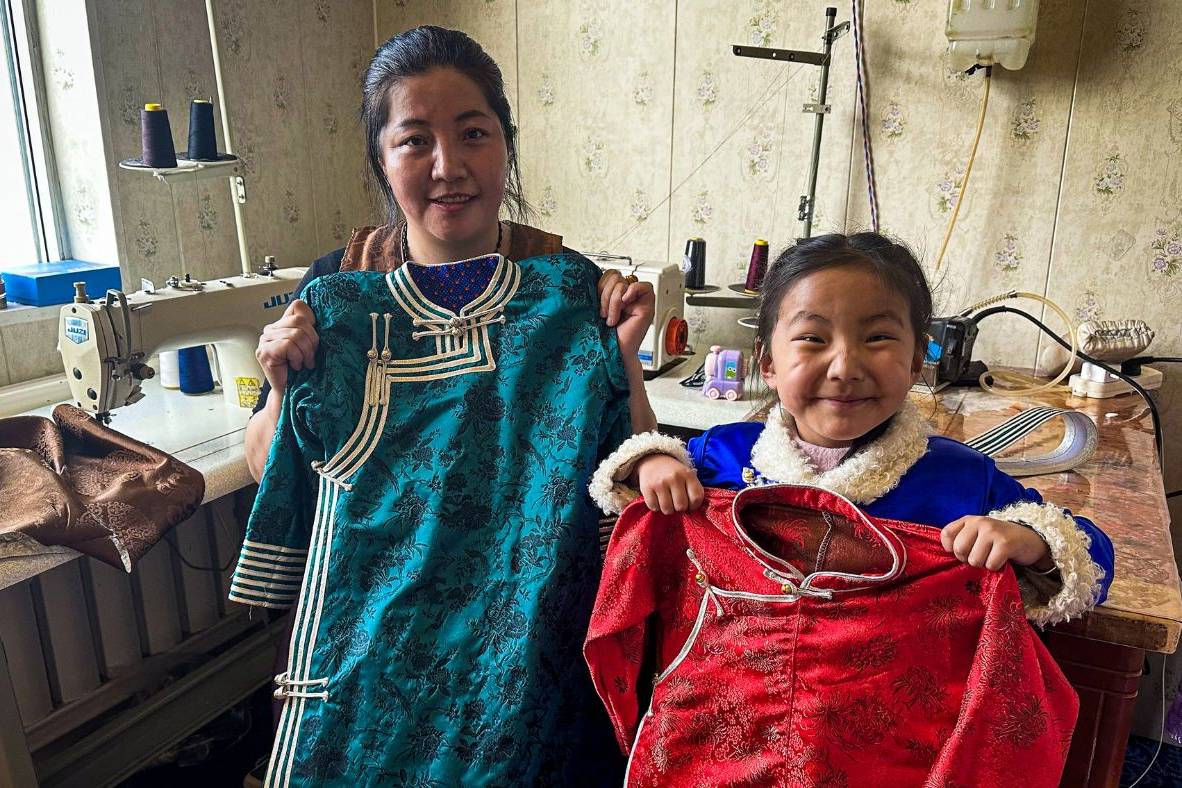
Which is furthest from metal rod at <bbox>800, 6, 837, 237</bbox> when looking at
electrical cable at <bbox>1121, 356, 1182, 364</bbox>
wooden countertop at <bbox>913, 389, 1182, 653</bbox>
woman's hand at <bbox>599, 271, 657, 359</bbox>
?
woman's hand at <bbox>599, 271, 657, 359</bbox>

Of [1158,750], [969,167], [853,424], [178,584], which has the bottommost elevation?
[1158,750]

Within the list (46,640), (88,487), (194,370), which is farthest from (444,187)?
(46,640)

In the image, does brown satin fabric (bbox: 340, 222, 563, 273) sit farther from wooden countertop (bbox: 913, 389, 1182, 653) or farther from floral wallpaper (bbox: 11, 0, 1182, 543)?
floral wallpaper (bbox: 11, 0, 1182, 543)

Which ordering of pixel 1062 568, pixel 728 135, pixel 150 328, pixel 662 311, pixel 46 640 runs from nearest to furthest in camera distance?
pixel 1062 568
pixel 150 328
pixel 46 640
pixel 662 311
pixel 728 135

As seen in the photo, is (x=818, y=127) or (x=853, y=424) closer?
(x=853, y=424)

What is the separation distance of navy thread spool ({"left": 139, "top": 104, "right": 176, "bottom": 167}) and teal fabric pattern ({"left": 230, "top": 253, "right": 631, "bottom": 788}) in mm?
737

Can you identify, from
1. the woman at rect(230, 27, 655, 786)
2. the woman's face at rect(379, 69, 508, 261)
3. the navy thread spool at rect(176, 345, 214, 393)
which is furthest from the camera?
the navy thread spool at rect(176, 345, 214, 393)

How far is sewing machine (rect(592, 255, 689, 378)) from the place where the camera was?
1983mm

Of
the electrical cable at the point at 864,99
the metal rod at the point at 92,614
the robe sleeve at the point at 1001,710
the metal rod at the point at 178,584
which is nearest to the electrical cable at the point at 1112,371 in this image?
the electrical cable at the point at 864,99

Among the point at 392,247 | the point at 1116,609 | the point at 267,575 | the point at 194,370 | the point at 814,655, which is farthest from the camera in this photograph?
the point at 194,370

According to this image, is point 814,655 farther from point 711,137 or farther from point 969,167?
point 711,137

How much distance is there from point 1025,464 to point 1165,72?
110 centimetres

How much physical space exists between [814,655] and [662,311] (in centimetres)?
119

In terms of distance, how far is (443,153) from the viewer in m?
1.20
